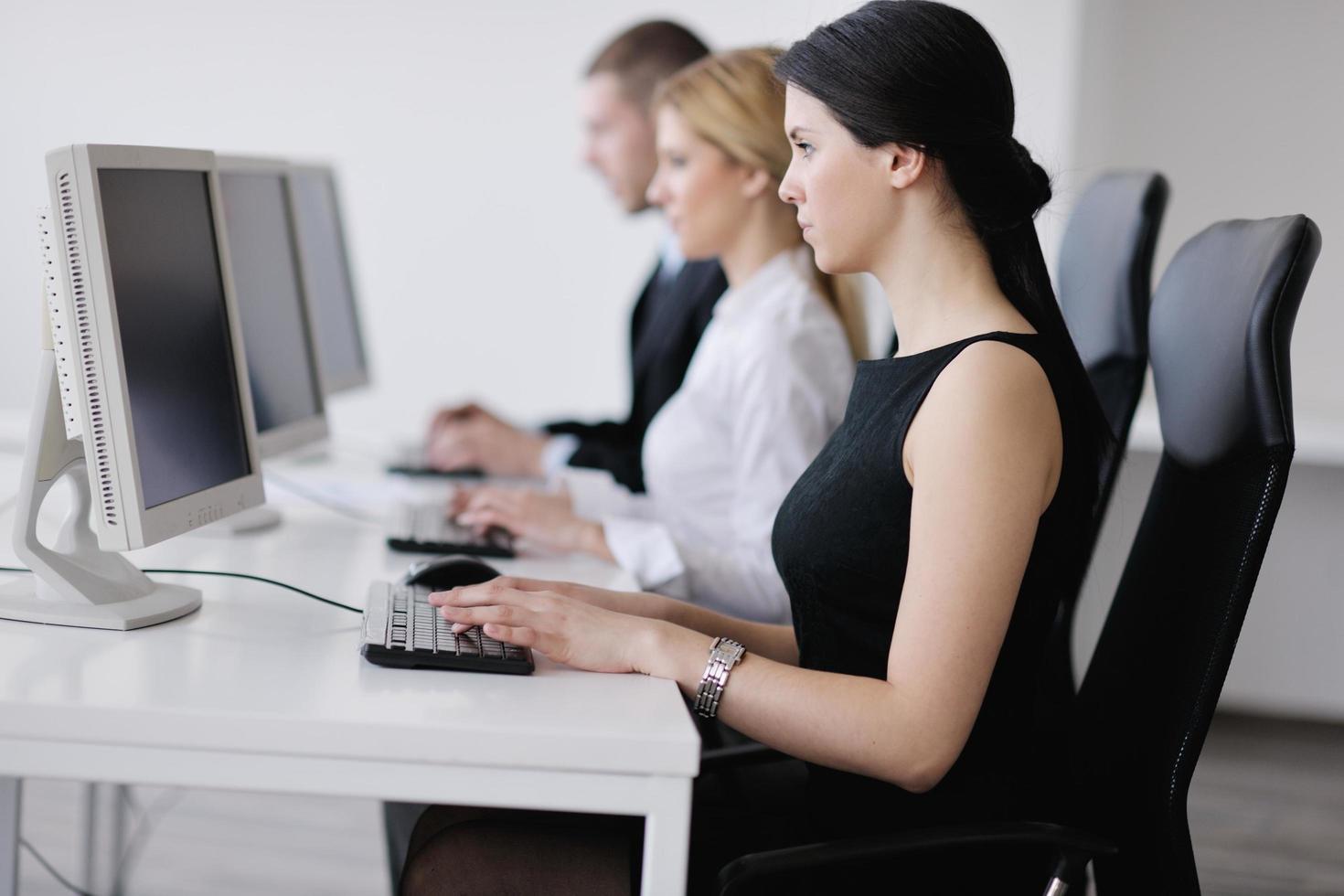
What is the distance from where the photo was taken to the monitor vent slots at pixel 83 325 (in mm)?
1178

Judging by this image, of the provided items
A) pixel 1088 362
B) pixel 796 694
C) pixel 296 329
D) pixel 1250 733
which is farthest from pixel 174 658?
pixel 1250 733

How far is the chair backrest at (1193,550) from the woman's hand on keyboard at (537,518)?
732 millimetres

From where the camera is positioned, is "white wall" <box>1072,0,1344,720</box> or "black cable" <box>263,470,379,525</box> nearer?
"black cable" <box>263,470,379,525</box>

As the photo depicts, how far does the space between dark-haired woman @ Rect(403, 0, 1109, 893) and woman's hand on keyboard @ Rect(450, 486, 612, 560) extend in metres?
0.49

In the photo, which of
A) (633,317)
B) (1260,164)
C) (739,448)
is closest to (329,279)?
(633,317)

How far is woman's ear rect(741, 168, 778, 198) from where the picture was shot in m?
2.13

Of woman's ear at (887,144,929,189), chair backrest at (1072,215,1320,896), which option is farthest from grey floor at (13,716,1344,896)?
woman's ear at (887,144,929,189)

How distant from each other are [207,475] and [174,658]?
257 mm

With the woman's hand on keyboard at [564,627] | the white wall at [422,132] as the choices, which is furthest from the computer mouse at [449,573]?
the white wall at [422,132]

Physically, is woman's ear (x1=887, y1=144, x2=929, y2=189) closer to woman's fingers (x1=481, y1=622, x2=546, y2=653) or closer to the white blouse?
woman's fingers (x1=481, y1=622, x2=546, y2=653)

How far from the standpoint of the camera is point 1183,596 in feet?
3.90

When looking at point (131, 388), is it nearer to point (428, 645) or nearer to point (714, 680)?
point (428, 645)

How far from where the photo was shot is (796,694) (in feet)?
3.81

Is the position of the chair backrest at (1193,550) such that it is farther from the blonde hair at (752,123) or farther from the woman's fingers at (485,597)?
the blonde hair at (752,123)
